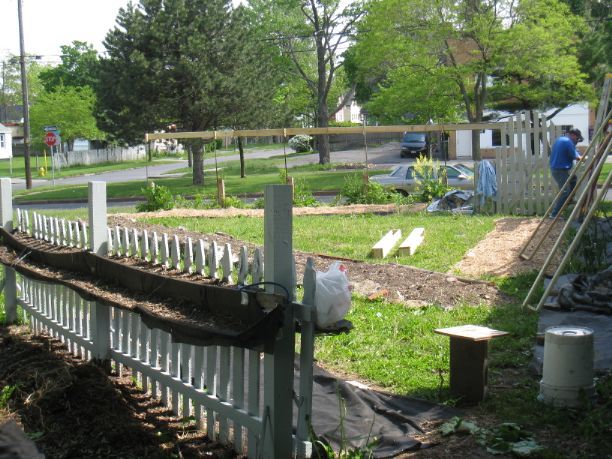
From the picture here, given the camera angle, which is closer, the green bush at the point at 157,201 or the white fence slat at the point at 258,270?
the white fence slat at the point at 258,270

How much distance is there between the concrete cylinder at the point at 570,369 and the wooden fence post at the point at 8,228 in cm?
592

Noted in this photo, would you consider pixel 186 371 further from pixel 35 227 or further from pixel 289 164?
pixel 289 164

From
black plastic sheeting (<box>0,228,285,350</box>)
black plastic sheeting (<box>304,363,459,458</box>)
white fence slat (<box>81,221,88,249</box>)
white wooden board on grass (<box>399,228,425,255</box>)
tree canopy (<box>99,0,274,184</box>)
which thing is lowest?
black plastic sheeting (<box>304,363,459,458</box>)

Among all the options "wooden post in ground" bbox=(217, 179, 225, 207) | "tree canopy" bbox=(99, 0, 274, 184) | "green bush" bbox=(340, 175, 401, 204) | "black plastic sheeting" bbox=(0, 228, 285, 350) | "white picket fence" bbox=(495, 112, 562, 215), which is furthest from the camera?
"tree canopy" bbox=(99, 0, 274, 184)

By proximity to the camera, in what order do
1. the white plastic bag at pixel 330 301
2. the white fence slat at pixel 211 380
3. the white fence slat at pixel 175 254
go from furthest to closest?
the white fence slat at pixel 175 254 < the white fence slat at pixel 211 380 < the white plastic bag at pixel 330 301

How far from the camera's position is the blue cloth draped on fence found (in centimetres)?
1786

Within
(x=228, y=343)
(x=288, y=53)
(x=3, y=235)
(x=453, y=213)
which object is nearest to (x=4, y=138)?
(x=288, y=53)

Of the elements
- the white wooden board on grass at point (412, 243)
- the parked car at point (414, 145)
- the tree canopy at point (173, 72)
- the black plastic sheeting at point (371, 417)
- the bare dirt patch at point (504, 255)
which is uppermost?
the tree canopy at point (173, 72)

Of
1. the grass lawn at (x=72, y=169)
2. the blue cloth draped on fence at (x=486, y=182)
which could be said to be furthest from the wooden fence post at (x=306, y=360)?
the grass lawn at (x=72, y=169)

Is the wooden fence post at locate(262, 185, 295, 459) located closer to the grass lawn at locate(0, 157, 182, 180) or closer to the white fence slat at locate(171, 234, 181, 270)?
the white fence slat at locate(171, 234, 181, 270)

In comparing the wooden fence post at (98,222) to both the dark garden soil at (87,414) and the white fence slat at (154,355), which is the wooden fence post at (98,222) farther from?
the white fence slat at (154,355)

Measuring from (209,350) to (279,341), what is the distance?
0.81 m

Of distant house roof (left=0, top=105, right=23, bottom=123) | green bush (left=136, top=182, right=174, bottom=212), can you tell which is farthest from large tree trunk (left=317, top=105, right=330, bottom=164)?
distant house roof (left=0, top=105, right=23, bottom=123)

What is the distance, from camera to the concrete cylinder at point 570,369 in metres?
4.96
